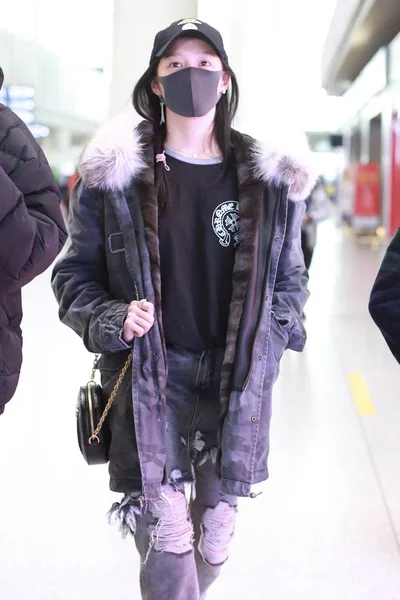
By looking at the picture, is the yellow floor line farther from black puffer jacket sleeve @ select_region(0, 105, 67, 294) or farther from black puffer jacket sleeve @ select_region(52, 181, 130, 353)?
black puffer jacket sleeve @ select_region(0, 105, 67, 294)

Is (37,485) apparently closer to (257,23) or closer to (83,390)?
(83,390)

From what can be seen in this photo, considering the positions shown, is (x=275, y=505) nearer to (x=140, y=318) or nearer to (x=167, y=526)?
(x=167, y=526)

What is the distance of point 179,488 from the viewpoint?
2355 millimetres

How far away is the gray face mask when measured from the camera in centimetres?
236

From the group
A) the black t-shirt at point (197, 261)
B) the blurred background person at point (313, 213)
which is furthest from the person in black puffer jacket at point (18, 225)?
the blurred background person at point (313, 213)

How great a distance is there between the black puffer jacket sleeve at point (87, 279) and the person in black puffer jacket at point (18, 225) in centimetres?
20

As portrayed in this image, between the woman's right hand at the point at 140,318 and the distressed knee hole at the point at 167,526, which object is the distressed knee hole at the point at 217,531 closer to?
the distressed knee hole at the point at 167,526

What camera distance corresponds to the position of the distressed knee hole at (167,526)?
230 cm

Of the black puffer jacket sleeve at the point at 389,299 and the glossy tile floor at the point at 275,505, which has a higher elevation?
the black puffer jacket sleeve at the point at 389,299

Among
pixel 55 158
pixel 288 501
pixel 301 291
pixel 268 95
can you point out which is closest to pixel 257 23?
pixel 268 95

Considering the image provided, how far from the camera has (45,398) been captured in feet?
18.4

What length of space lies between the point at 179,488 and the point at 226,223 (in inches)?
29.4

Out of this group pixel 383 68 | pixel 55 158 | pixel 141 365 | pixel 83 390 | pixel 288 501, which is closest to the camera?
pixel 141 365

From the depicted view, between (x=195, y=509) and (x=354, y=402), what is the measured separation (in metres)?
3.29
